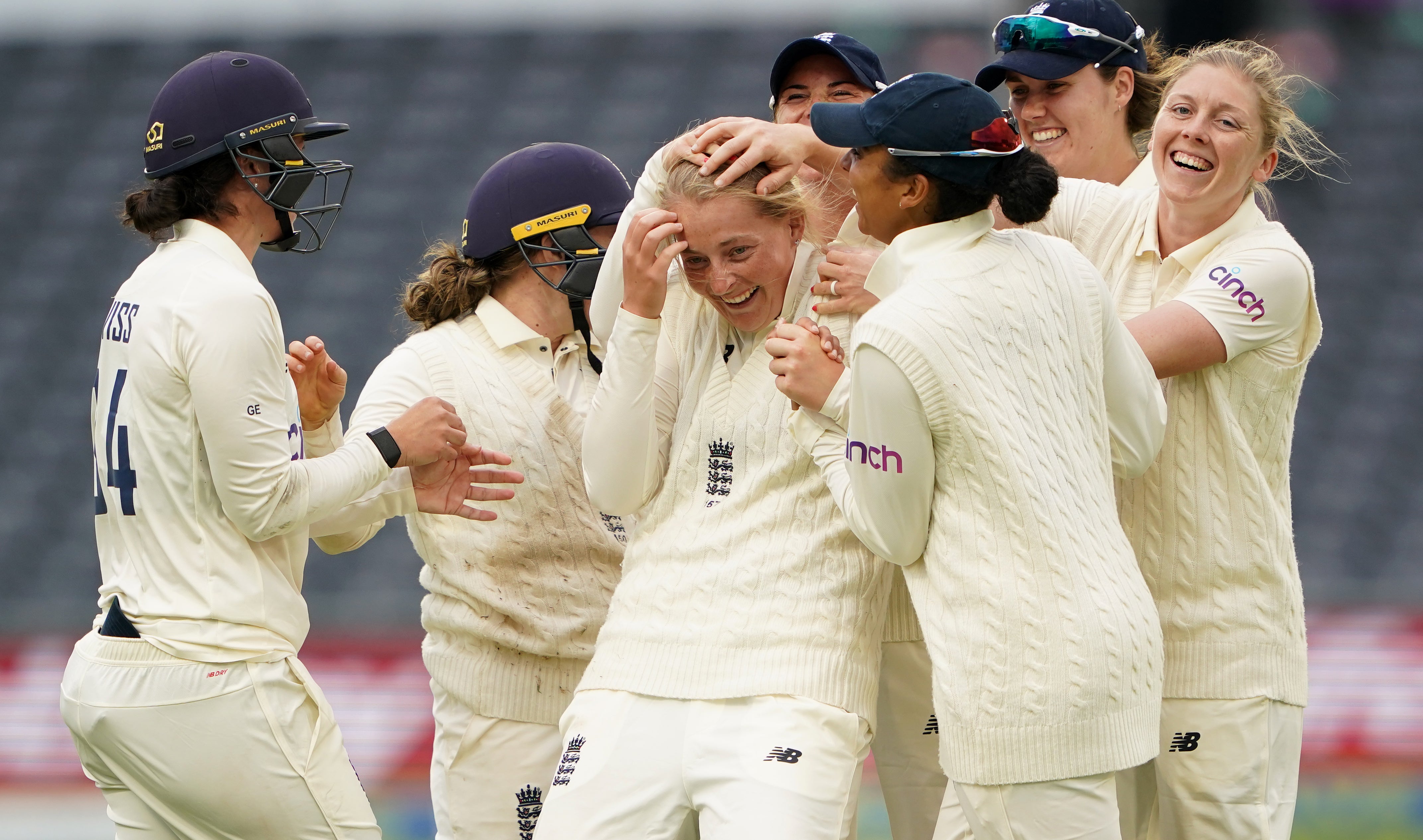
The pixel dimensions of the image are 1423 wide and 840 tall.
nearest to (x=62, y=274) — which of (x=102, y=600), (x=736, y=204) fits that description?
(x=102, y=600)

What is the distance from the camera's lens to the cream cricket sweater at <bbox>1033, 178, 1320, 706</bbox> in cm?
307

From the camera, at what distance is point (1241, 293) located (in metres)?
3.03

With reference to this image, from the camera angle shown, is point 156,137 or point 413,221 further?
point 413,221

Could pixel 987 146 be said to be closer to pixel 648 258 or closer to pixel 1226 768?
pixel 648 258

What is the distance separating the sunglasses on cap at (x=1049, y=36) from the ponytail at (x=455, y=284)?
4.28 feet

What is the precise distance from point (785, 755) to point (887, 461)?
0.58m

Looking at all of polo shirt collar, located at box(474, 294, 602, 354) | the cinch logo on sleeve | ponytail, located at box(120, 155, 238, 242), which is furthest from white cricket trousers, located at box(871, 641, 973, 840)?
the cinch logo on sleeve

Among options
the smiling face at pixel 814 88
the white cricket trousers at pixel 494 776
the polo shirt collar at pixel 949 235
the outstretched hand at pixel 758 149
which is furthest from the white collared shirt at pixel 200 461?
the smiling face at pixel 814 88

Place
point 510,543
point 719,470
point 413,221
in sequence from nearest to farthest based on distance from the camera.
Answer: point 719,470, point 510,543, point 413,221

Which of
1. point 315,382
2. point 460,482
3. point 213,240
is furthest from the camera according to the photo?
point 315,382

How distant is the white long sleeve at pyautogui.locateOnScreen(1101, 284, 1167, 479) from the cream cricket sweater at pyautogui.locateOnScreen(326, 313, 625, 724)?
121 cm

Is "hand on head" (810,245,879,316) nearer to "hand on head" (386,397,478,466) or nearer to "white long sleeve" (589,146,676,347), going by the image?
"white long sleeve" (589,146,676,347)

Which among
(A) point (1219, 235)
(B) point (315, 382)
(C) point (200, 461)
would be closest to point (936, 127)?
(A) point (1219, 235)

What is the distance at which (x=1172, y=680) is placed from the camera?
3102 mm
